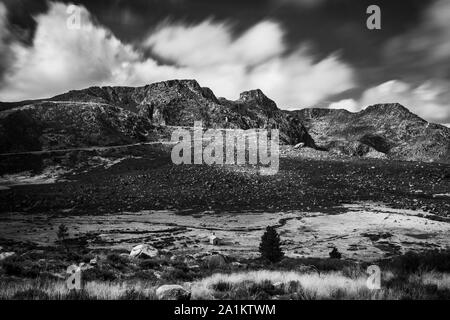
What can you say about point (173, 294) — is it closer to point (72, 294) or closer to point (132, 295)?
point (132, 295)

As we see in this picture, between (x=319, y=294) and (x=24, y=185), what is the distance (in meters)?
96.2

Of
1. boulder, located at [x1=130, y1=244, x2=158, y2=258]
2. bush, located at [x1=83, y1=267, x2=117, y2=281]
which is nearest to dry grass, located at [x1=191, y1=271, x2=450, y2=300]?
bush, located at [x1=83, y1=267, x2=117, y2=281]

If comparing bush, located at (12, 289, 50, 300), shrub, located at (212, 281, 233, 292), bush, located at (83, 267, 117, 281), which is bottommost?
bush, located at (83, 267, 117, 281)

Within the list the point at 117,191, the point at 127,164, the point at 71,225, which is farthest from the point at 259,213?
the point at 127,164

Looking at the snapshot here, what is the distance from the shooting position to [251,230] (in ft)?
143

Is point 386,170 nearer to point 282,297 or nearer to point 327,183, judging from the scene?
point 327,183

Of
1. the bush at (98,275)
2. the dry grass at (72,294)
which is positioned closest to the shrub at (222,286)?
the dry grass at (72,294)

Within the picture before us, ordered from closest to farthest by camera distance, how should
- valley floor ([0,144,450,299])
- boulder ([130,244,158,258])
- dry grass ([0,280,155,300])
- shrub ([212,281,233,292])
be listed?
dry grass ([0,280,155,300])
shrub ([212,281,233,292])
valley floor ([0,144,450,299])
boulder ([130,244,158,258])

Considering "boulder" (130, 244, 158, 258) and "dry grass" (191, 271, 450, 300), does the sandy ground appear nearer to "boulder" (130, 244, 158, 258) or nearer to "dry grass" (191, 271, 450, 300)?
"boulder" (130, 244, 158, 258)

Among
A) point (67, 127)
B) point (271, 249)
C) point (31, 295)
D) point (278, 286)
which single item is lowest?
point (271, 249)

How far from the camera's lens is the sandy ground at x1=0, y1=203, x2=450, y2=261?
113ft

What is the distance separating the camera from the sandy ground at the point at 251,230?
3453 centimetres

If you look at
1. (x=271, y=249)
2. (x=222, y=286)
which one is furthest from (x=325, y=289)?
(x=271, y=249)

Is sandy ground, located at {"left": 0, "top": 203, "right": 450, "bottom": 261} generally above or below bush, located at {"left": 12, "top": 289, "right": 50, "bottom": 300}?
below
